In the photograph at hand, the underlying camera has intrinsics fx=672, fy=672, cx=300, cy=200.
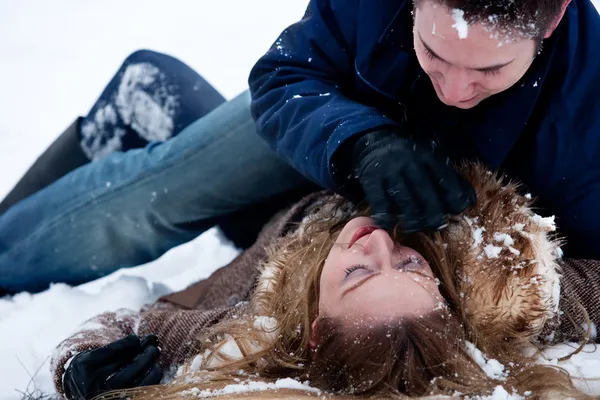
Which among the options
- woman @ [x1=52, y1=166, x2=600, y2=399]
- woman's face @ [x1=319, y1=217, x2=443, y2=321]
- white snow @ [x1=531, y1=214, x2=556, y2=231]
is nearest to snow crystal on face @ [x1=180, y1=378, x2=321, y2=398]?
woman @ [x1=52, y1=166, x2=600, y2=399]

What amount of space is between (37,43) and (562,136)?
2306mm

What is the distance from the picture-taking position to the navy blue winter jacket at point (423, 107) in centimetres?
119

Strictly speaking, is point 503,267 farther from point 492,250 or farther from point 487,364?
point 487,364

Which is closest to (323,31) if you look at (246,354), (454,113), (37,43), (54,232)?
(454,113)

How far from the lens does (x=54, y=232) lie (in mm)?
1715

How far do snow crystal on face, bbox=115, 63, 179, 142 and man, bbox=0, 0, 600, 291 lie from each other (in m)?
0.14

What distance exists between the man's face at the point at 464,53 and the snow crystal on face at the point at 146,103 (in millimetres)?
979

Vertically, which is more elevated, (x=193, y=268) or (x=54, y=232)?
(x=54, y=232)

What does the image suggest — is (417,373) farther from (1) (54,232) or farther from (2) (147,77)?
(2) (147,77)

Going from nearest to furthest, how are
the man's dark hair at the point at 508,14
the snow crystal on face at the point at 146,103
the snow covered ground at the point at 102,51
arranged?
1. the man's dark hair at the point at 508,14
2. the snow crystal on face at the point at 146,103
3. the snow covered ground at the point at 102,51

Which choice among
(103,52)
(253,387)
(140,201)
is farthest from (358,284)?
(103,52)

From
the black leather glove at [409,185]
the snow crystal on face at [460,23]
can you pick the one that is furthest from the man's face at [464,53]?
the black leather glove at [409,185]

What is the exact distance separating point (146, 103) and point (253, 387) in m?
1.04

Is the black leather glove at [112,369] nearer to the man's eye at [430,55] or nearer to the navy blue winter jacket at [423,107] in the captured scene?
the navy blue winter jacket at [423,107]
